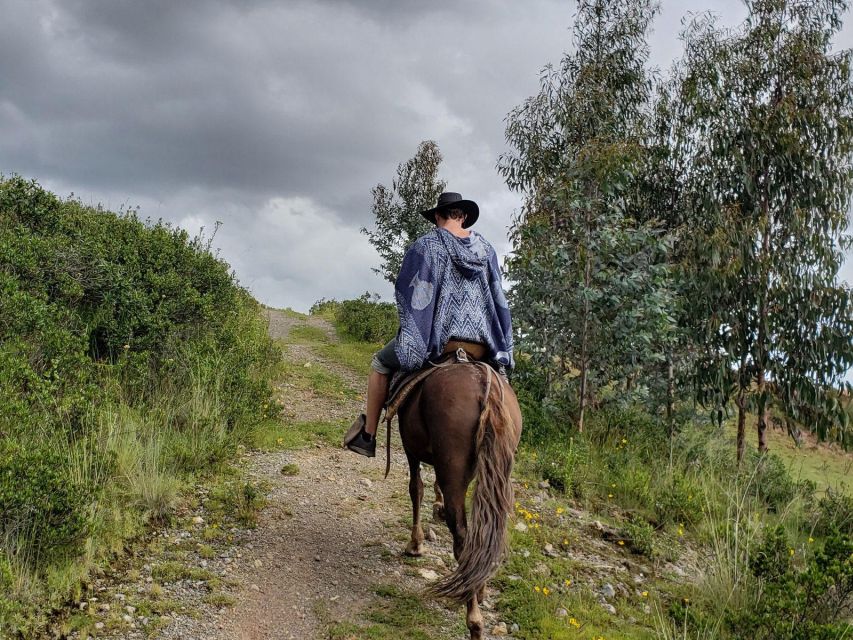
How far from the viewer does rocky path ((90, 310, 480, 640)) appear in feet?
14.1

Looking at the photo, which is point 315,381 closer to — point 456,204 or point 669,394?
point 669,394

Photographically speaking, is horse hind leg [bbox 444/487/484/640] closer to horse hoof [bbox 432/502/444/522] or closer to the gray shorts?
the gray shorts

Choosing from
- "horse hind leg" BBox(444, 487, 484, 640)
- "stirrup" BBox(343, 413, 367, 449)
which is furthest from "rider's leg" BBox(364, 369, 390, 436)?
"horse hind leg" BBox(444, 487, 484, 640)

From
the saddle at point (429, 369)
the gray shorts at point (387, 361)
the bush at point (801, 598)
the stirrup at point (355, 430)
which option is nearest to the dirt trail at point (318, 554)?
the stirrup at point (355, 430)

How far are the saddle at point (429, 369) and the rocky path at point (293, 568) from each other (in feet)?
4.53

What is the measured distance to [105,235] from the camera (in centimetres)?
962

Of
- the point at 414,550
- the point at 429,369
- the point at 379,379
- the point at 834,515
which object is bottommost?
the point at 414,550

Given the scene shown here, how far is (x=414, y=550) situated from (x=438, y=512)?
2.38ft

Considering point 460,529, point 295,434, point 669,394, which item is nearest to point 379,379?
point 460,529

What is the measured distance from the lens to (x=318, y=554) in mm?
5359

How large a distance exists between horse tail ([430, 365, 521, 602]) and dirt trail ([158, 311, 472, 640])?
786mm

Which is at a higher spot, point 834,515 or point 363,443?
point 363,443

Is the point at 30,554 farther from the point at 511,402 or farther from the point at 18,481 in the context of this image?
the point at 511,402

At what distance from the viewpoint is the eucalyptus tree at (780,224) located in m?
10.3
